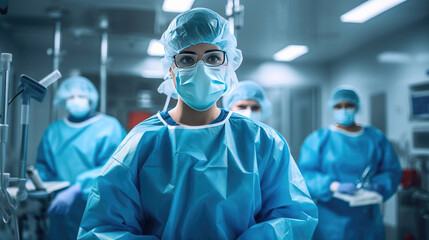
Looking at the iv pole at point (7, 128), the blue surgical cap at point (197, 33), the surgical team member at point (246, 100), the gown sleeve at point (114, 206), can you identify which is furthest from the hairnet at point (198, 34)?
the surgical team member at point (246, 100)

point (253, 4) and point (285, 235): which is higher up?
point (253, 4)

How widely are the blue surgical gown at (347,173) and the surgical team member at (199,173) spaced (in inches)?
52.3

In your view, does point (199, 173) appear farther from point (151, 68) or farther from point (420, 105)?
point (420, 105)

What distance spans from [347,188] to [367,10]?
1.82m

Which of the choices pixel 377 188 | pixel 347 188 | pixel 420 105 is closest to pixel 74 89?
pixel 347 188

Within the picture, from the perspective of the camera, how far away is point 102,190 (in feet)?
3.26

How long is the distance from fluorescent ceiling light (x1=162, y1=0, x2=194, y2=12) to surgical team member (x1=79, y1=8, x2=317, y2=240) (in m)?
1.29

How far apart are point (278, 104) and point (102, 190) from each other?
3.40 metres

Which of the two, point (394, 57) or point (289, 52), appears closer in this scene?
point (289, 52)

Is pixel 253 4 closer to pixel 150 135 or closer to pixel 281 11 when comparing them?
pixel 281 11

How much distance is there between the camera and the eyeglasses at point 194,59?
1.09m

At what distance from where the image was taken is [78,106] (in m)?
2.41

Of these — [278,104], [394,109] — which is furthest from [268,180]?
[394,109]

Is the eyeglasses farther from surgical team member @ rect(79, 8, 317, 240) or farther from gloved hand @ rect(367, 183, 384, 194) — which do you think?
gloved hand @ rect(367, 183, 384, 194)
